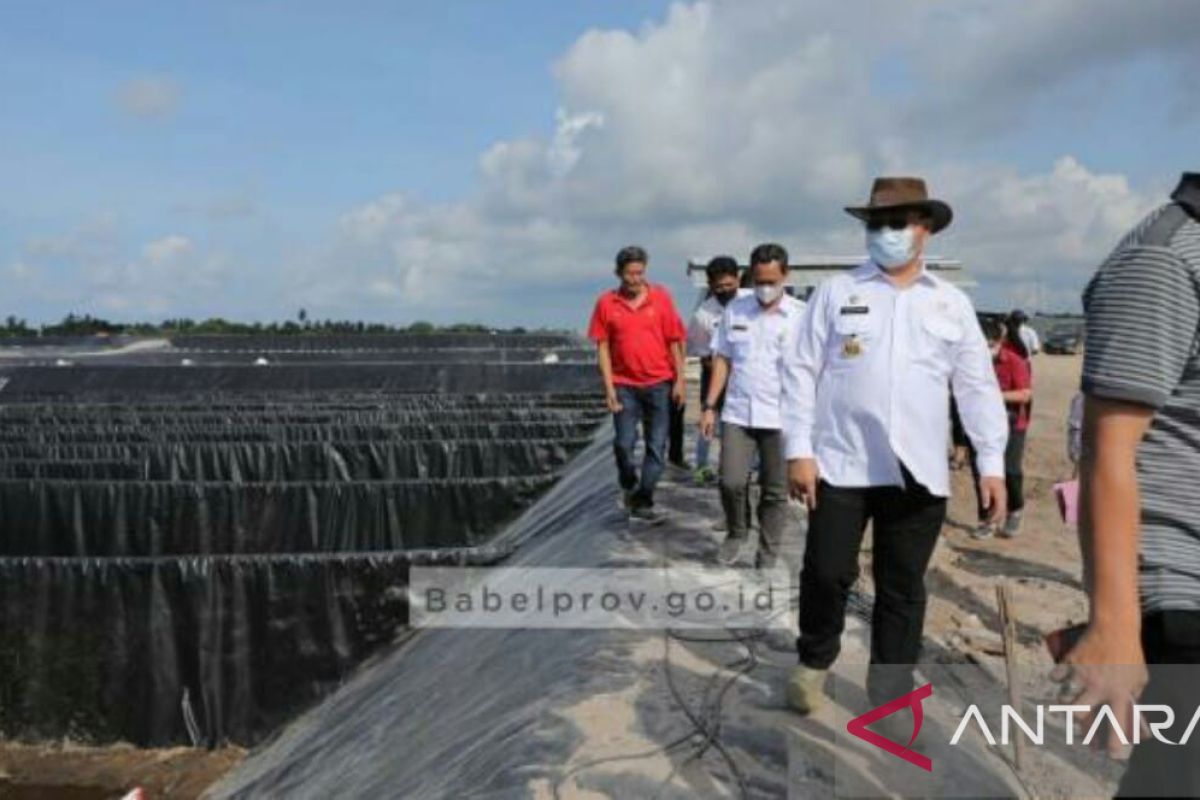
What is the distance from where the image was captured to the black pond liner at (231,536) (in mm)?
7074

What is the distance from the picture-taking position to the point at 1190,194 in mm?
1728

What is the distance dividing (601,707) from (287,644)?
375 centimetres

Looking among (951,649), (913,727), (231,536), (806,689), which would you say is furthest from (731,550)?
(231,536)

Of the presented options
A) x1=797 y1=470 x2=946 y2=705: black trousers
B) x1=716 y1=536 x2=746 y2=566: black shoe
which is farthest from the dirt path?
x1=797 y1=470 x2=946 y2=705: black trousers

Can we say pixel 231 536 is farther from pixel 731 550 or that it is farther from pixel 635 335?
pixel 731 550

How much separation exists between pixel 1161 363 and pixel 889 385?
1.75m

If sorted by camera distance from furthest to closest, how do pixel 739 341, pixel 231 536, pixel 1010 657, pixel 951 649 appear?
pixel 231 536, pixel 739 341, pixel 951 649, pixel 1010 657

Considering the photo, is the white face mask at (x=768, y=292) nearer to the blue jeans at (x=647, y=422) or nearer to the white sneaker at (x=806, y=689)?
the blue jeans at (x=647, y=422)

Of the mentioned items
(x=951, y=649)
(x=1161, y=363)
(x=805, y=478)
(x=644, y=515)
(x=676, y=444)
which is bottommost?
(x=951, y=649)

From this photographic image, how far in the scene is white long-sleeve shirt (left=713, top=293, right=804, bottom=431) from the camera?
5.62 m

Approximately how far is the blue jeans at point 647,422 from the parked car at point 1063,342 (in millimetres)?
43723

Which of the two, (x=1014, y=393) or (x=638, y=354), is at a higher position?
(x=638, y=354)

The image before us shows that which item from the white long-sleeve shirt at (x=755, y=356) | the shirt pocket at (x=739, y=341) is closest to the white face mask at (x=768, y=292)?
the white long-sleeve shirt at (x=755, y=356)

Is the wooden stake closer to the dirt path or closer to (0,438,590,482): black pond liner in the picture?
the dirt path
